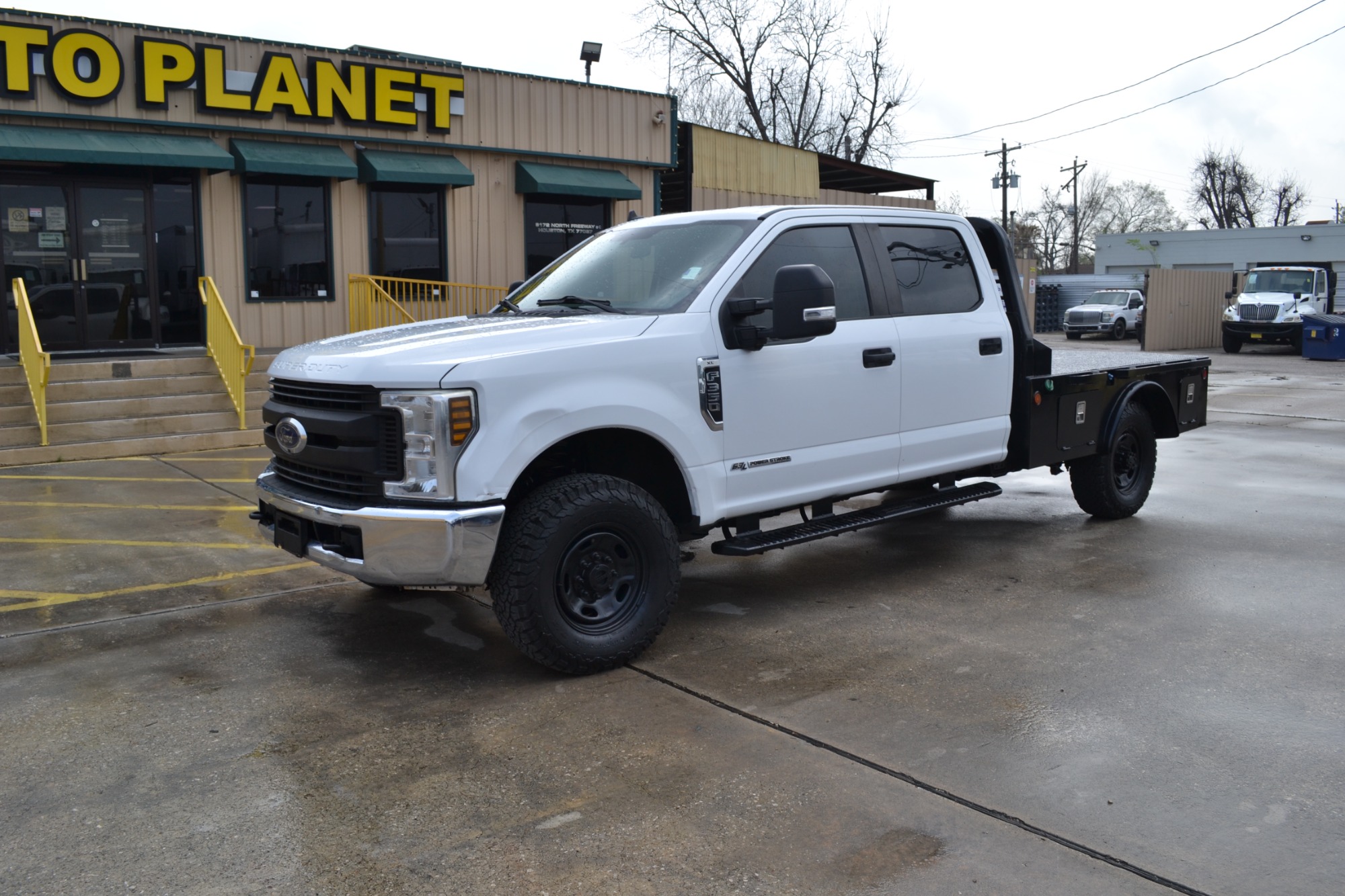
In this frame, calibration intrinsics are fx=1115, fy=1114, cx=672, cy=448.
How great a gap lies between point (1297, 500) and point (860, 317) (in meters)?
4.97

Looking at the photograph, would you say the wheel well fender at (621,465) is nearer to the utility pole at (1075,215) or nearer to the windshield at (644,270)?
the windshield at (644,270)

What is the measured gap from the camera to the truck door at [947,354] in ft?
20.1

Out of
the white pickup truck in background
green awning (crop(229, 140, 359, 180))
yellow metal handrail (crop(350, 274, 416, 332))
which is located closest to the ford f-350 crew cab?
green awning (crop(229, 140, 359, 180))

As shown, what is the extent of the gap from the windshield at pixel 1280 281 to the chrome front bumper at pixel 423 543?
108ft

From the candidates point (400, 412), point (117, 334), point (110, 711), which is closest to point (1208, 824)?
point (400, 412)

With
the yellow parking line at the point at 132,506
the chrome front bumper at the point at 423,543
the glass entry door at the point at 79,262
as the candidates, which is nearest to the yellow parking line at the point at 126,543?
the yellow parking line at the point at 132,506

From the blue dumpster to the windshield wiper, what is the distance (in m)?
27.4

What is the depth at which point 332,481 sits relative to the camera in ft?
15.7

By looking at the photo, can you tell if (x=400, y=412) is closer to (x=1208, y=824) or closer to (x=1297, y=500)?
(x=1208, y=824)

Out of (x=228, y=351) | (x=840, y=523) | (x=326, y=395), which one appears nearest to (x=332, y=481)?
(x=326, y=395)

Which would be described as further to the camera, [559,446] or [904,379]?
[904,379]

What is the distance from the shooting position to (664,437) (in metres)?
4.98

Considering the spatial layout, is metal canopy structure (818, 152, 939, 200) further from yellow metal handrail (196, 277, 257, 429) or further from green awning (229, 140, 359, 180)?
yellow metal handrail (196, 277, 257, 429)

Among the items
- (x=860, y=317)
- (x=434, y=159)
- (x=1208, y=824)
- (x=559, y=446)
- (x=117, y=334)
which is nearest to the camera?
(x=1208, y=824)
